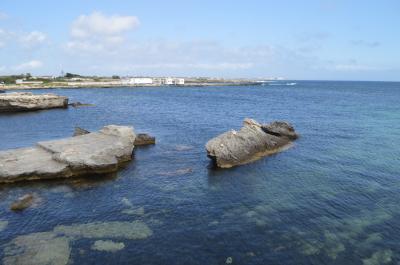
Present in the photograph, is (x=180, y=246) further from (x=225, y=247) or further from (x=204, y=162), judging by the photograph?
(x=204, y=162)

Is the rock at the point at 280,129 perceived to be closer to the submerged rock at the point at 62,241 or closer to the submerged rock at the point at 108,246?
the submerged rock at the point at 62,241

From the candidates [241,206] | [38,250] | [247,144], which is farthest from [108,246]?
[247,144]

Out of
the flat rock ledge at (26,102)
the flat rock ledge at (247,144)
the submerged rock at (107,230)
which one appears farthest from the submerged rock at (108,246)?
the flat rock ledge at (26,102)

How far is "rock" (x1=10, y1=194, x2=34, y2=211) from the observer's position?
2616cm

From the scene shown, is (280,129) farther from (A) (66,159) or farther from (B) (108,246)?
(B) (108,246)

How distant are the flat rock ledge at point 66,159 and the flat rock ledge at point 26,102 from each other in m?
49.0

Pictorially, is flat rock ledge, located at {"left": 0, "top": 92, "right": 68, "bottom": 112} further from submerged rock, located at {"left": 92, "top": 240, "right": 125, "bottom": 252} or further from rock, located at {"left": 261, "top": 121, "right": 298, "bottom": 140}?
submerged rock, located at {"left": 92, "top": 240, "right": 125, "bottom": 252}

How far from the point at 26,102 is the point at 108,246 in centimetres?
7166

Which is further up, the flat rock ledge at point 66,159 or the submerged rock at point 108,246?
the flat rock ledge at point 66,159

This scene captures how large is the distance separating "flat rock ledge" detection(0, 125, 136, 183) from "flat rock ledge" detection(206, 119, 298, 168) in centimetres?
961

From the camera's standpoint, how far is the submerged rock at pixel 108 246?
68.3ft

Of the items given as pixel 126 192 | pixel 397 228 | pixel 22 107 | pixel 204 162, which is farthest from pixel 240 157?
pixel 22 107

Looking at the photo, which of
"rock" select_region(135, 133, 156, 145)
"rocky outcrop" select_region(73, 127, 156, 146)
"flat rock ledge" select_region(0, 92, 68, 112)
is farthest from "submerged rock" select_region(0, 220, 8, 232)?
"flat rock ledge" select_region(0, 92, 68, 112)

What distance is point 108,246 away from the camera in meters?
21.2
